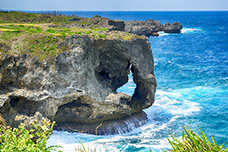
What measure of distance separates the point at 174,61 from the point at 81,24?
85.6 feet

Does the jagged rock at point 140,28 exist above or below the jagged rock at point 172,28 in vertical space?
below

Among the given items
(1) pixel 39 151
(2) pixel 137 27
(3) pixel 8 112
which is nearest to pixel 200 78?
(3) pixel 8 112

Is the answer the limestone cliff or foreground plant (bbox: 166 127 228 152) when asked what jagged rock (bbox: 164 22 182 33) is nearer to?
the limestone cliff

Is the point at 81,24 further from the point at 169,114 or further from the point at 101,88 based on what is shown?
the point at 169,114

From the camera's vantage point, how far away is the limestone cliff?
18.4m

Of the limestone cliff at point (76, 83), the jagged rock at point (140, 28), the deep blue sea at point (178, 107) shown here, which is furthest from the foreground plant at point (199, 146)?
the jagged rock at point (140, 28)

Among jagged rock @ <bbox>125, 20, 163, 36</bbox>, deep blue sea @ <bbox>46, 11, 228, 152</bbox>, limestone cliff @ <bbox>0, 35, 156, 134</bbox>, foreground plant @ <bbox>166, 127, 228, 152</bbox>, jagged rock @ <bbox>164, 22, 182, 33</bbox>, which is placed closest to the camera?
foreground plant @ <bbox>166, 127, 228, 152</bbox>

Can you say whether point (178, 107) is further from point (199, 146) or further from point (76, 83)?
point (199, 146)

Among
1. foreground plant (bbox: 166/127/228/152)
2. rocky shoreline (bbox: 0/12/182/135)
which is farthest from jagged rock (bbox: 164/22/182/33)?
foreground plant (bbox: 166/127/228/152)

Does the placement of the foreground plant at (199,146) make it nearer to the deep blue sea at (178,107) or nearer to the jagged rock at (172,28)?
the deep blue sea at (178,107)

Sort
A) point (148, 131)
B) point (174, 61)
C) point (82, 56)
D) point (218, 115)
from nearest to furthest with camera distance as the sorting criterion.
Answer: point (82, 56) < point (148, 131) < point (218, 115) < point (174, 61)

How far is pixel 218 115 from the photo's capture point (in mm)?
25828

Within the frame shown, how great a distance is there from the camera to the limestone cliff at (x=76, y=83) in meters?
18.4

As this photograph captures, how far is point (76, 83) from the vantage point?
19344 mm
